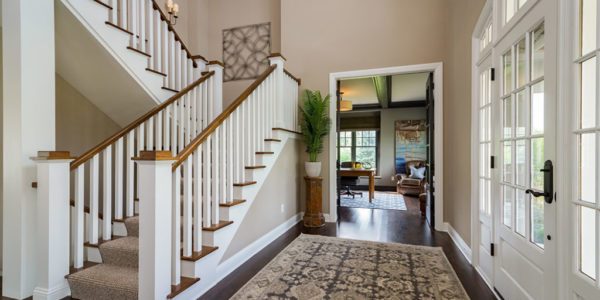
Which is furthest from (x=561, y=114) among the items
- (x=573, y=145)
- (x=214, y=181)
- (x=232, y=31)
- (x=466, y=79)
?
(x=232, y=31)

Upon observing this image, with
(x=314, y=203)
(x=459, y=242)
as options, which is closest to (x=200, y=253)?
(x=314, y=203)

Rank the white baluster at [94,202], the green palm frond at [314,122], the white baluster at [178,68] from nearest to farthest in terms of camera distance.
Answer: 1. the white baluster at [94,202]
2. the white baluster at [178,68]
3. the green palm frond at [314,122]

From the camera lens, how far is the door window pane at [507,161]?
1862 mm

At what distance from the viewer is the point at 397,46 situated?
3.85 meters

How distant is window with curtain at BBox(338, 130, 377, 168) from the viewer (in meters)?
9.25

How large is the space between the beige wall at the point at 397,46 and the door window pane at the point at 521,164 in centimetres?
99

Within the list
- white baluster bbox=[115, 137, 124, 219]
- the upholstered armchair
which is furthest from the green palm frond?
the upholstered armchair

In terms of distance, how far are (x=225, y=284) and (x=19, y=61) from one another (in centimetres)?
234

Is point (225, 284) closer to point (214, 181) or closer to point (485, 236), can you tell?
point (214, 181)

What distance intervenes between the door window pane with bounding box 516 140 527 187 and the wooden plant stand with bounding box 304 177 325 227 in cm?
247

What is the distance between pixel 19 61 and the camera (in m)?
1.95

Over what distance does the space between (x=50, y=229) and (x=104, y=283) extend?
0.58 metres

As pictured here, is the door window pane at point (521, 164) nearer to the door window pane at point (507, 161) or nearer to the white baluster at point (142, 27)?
the door window pane at point (507, 161)

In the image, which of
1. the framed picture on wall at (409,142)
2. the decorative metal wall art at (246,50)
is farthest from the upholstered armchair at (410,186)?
the decorative metal wall art at (246,50)
